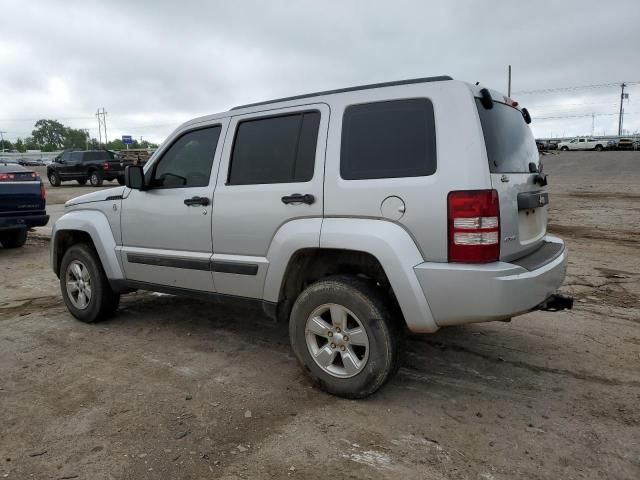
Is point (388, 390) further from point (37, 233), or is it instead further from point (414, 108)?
point (37, 233)

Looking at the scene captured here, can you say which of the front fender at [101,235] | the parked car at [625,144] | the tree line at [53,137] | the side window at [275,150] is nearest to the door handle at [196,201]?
the side window at [275,150]

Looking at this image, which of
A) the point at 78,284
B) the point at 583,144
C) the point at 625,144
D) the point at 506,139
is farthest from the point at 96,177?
the point at 583,144

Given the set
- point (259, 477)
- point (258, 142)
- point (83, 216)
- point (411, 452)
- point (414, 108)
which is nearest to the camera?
point (259, 477)

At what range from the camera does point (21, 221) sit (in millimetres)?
8578

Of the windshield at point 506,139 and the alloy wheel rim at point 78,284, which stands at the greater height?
the windshield at point 506,139

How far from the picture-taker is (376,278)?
326 centimetres

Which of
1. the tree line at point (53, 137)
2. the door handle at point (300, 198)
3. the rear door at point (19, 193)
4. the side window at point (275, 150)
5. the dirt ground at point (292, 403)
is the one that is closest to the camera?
the dirt ground at point (292, 403)

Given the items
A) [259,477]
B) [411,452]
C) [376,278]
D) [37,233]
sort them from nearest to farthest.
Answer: [259,477] < [411,452] < [376,278] < [37,233]

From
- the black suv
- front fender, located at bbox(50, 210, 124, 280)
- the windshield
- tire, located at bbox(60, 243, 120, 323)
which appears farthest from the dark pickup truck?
the black suv

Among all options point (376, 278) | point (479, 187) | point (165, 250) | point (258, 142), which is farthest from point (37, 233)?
point (479, 187)

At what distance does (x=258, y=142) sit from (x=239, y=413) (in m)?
1.88

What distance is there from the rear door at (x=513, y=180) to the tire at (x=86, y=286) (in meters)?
3.61

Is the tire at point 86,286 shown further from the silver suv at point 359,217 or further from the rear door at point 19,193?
the rear door at point 19,193

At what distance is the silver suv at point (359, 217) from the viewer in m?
2.78
